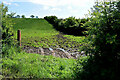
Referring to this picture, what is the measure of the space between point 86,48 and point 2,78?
3736 mm

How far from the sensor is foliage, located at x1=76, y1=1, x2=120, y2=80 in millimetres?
3042

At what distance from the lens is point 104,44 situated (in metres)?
3.29

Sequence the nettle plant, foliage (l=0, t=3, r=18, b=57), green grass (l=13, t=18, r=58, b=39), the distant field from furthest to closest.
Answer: green grass (l=13, t=18, r=58, b=39) → the distant field → foliage (l=0, t=3, r=18, b=57) → the nettle plant

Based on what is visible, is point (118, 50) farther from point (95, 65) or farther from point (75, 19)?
point (75, 19)

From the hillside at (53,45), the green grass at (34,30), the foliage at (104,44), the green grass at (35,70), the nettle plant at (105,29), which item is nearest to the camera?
the foliage at (104,44)

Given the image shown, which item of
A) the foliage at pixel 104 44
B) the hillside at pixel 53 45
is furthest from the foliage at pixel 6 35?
the foliage at pixel 104 44

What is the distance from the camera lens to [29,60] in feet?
23.2

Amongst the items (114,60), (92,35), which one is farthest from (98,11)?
(114,60)

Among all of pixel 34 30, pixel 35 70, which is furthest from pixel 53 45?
pixel 34 30

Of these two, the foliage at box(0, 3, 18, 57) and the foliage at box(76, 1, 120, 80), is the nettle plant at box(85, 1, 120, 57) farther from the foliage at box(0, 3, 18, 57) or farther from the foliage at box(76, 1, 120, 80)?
the foliage at box(0, 3, 18, 57)

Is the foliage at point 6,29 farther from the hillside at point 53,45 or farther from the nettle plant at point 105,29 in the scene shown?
the nettle plant at point 105,29

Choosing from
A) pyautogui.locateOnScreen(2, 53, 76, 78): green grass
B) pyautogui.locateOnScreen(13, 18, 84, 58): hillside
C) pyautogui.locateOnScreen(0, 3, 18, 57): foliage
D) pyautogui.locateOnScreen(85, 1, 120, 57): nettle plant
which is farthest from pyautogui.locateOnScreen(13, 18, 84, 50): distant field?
pyautogui.locateOnScreen(0, 3, 18, 57): foliage

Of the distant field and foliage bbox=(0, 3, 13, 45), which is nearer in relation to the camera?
foliage bbox=(0, 3, 13, 45)

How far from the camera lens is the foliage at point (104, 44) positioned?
304cm
